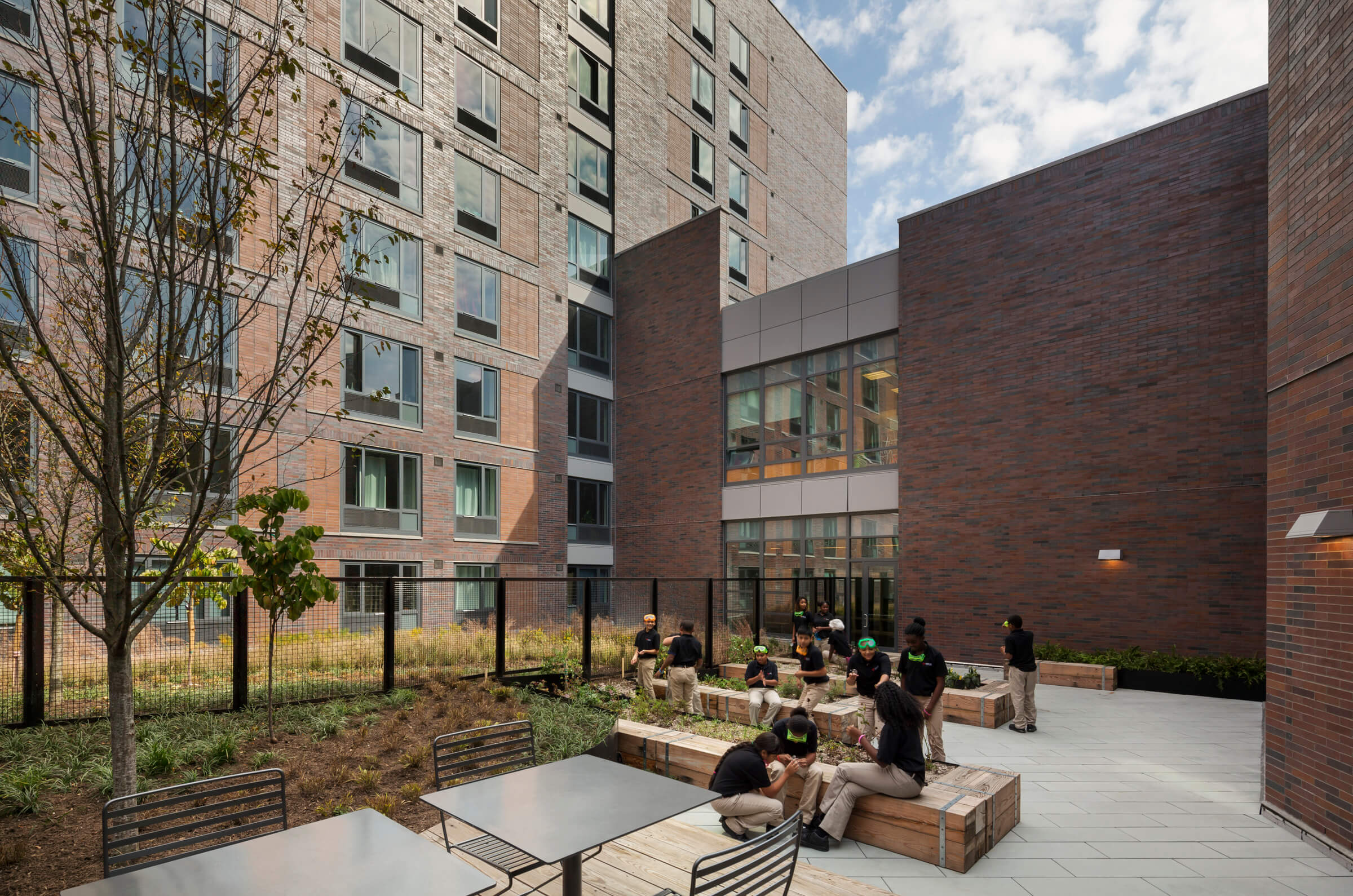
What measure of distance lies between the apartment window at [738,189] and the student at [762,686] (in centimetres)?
2463

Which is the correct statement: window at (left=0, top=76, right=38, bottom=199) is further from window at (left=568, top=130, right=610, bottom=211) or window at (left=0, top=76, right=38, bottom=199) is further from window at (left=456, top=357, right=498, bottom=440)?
window at (left=568, top=130, right=610, bottom=211)

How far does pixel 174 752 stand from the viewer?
A: 7.25m

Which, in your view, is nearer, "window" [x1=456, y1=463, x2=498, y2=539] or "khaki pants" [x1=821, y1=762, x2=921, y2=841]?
"khaki pants" [x1=821, y1=762, x2=921, y2=841]

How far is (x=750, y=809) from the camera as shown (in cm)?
647

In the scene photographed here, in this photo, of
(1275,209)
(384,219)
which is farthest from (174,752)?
(384,219)

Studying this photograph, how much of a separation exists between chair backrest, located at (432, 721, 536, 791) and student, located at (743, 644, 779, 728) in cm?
482

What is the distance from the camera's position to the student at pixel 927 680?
890 centimetres

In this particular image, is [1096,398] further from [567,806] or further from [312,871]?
[312,871]

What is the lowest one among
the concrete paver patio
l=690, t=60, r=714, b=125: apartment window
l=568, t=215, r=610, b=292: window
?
the concrete paver patio

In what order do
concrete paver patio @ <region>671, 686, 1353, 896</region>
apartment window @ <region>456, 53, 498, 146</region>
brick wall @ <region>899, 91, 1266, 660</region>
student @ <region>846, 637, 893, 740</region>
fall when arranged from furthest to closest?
apartment window @ <region>456, 53, 498, 146</region>
brick wall @ <region>899, 91, 1266, 660</region>
student @ <region>846, 637, 893, 740</region>
concrete paver patio @ <region>671, 686, 1353, 896</region>

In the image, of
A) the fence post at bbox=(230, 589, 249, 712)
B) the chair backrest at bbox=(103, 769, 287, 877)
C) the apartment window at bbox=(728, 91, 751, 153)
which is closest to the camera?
the chair backrest at bbox=(103, 769, 287, 877)

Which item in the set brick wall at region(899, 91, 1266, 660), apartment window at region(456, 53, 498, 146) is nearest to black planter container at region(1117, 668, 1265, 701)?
brick wall at region(899, 91, 1266, 660)

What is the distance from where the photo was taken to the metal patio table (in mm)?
3994

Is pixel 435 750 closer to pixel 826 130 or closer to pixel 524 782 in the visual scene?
pixel 524 782
